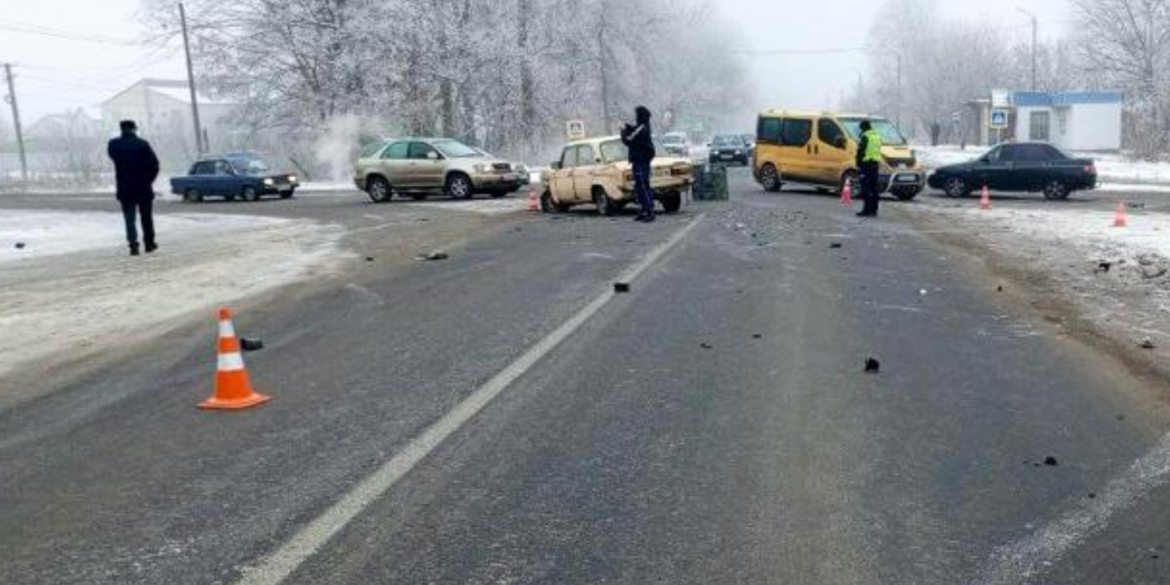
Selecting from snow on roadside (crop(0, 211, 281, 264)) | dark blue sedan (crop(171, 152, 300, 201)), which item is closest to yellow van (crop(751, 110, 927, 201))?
snow on roadside (crop(0, 211, 281, 264))

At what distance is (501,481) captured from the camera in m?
4.65

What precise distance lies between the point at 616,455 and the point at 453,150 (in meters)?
22.6

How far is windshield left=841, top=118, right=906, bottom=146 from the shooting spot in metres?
23.3

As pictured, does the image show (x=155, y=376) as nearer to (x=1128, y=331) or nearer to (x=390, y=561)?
(x=390, y=561)

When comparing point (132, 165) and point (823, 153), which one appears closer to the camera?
point (132, 165)

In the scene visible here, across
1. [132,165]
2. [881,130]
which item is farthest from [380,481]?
[881,130]

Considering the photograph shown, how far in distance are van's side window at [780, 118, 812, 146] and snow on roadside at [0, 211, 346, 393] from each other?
11.7m

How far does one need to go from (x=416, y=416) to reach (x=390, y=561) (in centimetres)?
201

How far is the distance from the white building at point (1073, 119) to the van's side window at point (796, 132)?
36.7 meters

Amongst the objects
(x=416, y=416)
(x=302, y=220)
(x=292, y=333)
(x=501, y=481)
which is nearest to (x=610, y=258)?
(x=292, y=333)

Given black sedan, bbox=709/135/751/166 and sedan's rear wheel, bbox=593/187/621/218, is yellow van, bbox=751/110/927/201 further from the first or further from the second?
black sedan, bbox=709/135/751/166

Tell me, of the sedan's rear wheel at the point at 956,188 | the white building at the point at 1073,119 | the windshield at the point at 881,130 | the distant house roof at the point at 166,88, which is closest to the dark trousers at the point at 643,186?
the windshield at the point at 881,130

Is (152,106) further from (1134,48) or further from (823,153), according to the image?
(823,153)

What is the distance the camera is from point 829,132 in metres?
23.8
